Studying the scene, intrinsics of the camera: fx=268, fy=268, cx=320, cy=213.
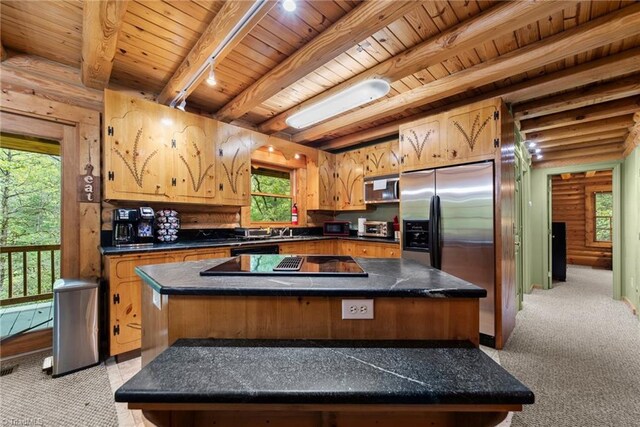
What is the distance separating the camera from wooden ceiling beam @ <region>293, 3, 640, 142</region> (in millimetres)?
1809

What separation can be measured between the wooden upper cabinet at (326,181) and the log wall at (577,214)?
624cm

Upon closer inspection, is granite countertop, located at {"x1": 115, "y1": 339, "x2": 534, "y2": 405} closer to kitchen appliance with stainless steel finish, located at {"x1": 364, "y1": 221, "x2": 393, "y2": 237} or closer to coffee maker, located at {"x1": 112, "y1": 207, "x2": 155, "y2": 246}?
coffee maker, located at {"x1": 112, "y1": 207, "x2": 155, "y2": 246}

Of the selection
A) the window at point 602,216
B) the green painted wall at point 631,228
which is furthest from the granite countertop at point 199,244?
the window at point 602,216

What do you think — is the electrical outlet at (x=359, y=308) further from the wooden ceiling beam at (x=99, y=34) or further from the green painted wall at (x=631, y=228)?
the green painted wall at (x=631, y=228)

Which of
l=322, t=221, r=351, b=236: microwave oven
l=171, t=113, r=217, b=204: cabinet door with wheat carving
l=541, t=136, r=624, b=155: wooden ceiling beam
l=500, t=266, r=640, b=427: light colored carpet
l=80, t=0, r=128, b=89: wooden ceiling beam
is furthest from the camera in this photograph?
l=322, t=221, r=351, b=236: microwave oven

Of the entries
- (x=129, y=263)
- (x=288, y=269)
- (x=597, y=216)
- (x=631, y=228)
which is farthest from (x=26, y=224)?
(x=597, y=216)

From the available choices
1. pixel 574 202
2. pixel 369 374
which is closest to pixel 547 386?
pixel 369 374

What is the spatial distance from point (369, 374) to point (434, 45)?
7.56ft

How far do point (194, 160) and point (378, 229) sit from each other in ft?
9.15

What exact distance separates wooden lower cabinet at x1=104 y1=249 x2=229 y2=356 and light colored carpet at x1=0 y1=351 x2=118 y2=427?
24cm

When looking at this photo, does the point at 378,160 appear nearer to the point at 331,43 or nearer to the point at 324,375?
the point at 331,43

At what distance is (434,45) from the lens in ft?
6.82

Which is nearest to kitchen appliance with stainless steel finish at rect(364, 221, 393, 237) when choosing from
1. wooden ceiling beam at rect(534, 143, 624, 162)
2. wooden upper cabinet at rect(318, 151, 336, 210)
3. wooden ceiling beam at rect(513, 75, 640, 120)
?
wooden upper cabinet at rect(318, 151, 336, 210)

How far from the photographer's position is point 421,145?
3172 millimetres
